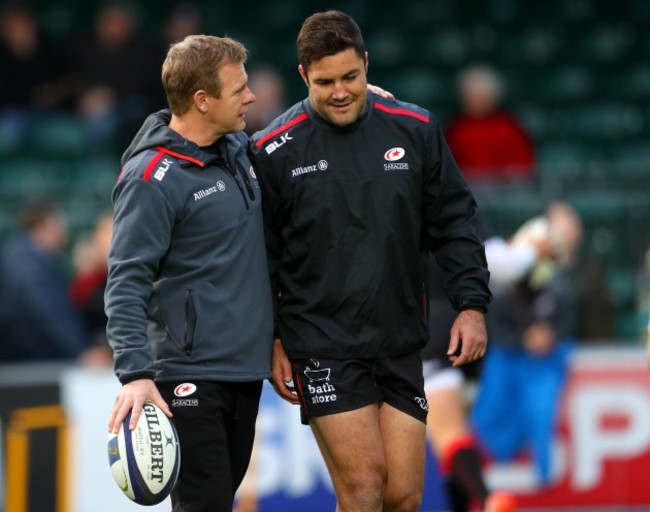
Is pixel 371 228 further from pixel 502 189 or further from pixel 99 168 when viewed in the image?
pixel 99 168

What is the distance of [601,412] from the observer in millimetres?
8445

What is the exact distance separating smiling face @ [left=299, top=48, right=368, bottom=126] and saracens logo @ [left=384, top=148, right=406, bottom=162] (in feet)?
0.62

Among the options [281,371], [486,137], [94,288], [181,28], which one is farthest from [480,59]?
[281,371]

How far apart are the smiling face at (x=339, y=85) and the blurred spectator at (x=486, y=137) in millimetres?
6014

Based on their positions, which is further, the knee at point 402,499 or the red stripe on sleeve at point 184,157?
the knee at point 402,499

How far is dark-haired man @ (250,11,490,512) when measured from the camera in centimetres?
478

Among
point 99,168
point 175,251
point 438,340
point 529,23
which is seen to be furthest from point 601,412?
point 529,23

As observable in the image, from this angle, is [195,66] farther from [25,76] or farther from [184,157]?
[25,76]

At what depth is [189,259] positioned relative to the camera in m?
4.66

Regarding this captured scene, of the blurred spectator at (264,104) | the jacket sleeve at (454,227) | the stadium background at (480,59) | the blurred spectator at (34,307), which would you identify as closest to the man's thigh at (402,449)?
the jacket sleeve at (454,227)

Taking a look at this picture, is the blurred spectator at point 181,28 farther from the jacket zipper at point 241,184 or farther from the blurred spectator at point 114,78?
the jacket zipper at point 241,184

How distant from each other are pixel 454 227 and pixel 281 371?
2.97 ft

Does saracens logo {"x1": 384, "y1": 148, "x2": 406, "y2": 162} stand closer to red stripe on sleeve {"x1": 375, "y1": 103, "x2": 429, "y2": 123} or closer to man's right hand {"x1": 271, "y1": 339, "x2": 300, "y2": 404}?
red stripe on sleeve {"x1": 375, "y1": 103, "x2": 429, "y2": 123}

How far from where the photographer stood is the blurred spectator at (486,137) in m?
10.9
